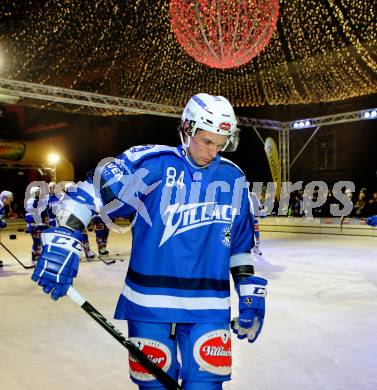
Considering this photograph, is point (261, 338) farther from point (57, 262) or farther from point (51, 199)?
point (51, 199)

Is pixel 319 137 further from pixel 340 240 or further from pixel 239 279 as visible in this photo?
pixel 239 279

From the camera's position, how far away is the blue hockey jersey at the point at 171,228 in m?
2.24

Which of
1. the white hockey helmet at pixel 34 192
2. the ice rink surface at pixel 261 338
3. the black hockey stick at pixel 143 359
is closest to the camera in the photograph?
the black hockey stick at pixel 143 359

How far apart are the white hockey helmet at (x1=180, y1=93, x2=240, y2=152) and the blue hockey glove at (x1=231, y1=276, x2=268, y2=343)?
0.77 meters

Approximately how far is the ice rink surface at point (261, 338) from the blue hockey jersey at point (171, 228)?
1728mm

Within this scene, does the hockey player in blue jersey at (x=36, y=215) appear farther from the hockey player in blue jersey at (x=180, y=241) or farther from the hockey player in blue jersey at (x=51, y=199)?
the hockey player in blue jersey at (x=180, y=241)

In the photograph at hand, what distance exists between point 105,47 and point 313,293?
339 inches

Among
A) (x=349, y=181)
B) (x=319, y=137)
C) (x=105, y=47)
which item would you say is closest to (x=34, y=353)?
(x=105, y=47)

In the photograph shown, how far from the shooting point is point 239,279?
8.17 ft

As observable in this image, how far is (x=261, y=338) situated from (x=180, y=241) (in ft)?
10.3

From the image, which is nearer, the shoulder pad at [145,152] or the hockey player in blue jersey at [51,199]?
the shoulder pad at [145,152]

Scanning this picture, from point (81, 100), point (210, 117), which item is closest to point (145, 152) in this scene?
point (210, 117)

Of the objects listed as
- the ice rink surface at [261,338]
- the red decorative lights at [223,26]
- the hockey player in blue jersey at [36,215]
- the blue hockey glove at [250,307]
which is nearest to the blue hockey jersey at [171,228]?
the blue hockey glove at [250,307]

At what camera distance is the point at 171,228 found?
2.27 metres
